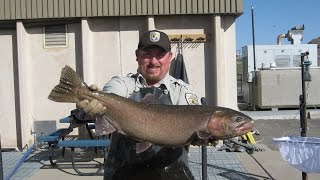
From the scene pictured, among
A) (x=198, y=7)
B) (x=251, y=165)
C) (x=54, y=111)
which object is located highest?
(x=198, y=7)

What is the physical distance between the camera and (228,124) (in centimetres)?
296

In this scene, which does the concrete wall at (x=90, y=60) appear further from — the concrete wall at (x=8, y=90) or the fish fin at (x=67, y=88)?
the fish fin at (x=67, y=88)

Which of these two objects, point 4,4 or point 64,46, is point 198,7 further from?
point 4,4

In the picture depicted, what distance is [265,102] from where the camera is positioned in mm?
17984

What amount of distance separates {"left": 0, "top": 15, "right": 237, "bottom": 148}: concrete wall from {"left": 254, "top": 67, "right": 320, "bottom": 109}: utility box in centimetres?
876

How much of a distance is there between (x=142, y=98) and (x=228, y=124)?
0.68 metres

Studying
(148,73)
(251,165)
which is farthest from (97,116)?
(251,165)

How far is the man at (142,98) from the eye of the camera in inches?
132

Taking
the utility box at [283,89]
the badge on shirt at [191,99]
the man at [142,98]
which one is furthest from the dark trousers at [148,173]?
the utility box at [283,89]

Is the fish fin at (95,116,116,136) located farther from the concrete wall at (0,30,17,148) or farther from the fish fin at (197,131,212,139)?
the concrete wall at (0,30,17,148)

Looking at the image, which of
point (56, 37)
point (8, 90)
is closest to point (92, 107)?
point (56, 37)

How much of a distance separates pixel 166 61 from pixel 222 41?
6039mm

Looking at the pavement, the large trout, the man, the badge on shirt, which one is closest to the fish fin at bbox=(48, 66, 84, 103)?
the large trout

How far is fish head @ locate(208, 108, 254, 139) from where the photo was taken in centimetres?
296
